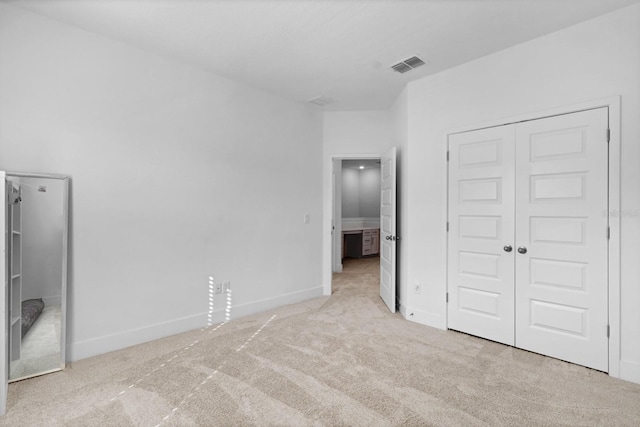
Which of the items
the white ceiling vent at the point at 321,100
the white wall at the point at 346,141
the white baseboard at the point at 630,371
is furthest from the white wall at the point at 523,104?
the white ceiling vent at the point at 321,100

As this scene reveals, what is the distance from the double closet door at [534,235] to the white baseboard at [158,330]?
2.11m

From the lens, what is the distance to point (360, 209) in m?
8.98

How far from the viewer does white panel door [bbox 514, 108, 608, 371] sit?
7.98 feet

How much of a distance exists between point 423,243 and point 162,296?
8.92ft

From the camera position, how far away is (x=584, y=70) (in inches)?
97.4

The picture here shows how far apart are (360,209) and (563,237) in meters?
6.44

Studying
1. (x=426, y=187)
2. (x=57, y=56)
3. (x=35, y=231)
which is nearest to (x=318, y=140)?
(x=426, y=187)

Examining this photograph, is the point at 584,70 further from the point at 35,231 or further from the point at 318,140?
the point at 35,231

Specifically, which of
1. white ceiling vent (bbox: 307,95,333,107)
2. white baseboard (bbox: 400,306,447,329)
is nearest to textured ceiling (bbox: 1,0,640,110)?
white ceiling vent (bbox: 307,95,333,107)

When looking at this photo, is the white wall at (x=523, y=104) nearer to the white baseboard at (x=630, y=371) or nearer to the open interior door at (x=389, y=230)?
the white baseboard at (x=630, y=371)

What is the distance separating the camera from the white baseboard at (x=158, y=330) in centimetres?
262

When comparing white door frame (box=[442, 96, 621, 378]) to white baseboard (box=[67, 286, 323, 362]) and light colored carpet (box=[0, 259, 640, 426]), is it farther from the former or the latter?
white baseboard (box=[67, 286, 323, 362])

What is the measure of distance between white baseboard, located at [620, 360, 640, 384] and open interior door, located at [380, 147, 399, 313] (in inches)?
77.0

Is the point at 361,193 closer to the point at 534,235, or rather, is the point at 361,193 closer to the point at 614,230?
the point at 534,235
